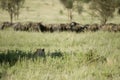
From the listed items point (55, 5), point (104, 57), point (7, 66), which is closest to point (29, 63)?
point (7, 66)

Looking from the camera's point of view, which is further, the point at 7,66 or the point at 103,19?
the point at 103,19

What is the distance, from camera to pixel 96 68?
8625 millimetres

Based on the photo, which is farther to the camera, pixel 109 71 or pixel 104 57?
pixel 104 57

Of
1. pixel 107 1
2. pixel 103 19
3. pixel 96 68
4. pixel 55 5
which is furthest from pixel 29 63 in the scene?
pixel 55 5

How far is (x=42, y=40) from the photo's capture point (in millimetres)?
15500

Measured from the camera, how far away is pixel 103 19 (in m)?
33.8

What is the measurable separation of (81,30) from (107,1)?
11.4 meters

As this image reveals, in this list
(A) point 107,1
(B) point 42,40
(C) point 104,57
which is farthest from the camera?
(A) point 107,1

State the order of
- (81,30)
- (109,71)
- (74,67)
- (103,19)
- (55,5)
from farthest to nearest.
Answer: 1. (55,5)
2. (103,19)
3. (81,30)
4. (74,67)
5. (109,71)

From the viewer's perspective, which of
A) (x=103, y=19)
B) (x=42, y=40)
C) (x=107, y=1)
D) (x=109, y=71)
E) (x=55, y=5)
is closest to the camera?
(x=109, y=71)

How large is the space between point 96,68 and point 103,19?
25639mm

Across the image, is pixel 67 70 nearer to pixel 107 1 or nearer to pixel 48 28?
pixel 48 28

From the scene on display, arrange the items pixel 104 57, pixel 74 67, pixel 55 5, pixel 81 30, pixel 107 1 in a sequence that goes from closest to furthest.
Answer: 1. pixel 74 67
2. pixel 104 57
3. pixel 81 30
4. pixel 107 1
5. pixel 55 5

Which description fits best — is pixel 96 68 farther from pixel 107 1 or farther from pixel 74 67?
pixel 107 1
